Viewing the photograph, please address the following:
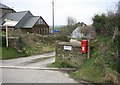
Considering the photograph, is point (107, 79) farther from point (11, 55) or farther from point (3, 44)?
point (3, 44)

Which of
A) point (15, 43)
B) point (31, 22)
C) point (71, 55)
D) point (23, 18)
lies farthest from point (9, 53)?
point (23, 18)

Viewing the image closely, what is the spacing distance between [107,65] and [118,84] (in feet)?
7.01

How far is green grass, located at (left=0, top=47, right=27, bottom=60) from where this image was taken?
851 inches

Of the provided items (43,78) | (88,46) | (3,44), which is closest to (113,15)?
(88,46)

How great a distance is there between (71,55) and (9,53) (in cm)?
885

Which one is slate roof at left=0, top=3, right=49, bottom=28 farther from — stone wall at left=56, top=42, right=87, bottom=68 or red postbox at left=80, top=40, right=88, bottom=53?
red postbox at left=80, top=40, right=88, bottom=53

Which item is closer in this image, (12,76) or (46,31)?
(12,76)

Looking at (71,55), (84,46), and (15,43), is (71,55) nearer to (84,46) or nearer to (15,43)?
(84,46)

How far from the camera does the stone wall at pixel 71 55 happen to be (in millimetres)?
15477

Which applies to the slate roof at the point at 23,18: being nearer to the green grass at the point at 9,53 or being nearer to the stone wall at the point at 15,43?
the stone wall at the point at 15,43

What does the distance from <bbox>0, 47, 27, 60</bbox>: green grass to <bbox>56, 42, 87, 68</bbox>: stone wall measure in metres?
6.81

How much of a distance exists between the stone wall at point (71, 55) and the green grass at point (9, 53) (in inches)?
268

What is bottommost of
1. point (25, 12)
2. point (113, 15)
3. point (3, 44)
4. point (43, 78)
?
point (43, 78)

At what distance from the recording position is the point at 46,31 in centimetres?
5062
